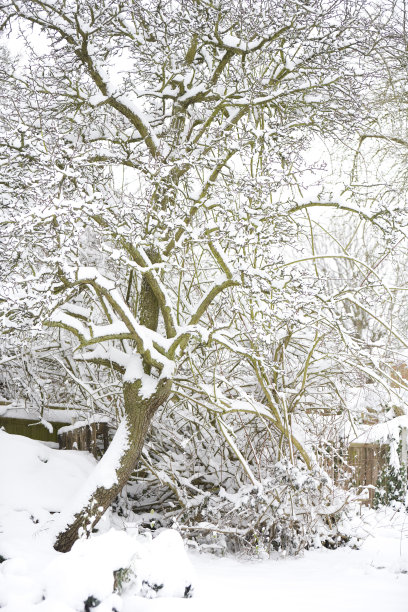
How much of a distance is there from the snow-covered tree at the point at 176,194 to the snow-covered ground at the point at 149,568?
49cm

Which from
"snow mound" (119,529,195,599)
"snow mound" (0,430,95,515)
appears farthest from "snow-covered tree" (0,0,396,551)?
"snow mound" (119,529,195,599)

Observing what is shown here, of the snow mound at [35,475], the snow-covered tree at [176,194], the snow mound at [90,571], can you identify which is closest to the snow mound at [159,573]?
the snow mound at [90,571]

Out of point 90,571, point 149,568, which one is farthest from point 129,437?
point 90,571

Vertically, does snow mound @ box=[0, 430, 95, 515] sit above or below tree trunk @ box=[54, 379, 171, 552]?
below

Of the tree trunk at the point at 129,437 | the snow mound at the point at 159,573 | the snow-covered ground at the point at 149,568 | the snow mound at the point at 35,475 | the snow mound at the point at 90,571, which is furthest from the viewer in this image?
the tree trunk at the point at 129,437

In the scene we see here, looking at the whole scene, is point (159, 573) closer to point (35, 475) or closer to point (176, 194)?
point (35, 475)

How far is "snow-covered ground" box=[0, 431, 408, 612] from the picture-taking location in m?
3.68

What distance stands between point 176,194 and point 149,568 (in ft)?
12.1

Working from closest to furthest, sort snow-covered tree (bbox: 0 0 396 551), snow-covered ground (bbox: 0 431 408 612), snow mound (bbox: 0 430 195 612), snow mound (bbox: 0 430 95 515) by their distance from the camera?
snow mound (bbox: 0 430 195 612) < snow-covered ground (bbox: 0 431 408 612) < snow-covered tree (bbox: 0 0 396 551) < snow mound (bbox: 0 430 95 515)

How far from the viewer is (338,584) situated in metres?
5.03

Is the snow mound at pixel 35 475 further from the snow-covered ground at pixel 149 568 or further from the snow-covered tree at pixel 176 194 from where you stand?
the snow-covered tree at pixel 176 194

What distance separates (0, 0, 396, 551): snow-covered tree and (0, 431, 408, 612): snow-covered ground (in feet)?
1.61

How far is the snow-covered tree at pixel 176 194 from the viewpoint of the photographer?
5207 mm

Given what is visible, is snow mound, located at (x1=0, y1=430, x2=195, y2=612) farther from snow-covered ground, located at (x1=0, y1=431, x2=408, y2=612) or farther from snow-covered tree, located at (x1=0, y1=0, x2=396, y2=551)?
snow-covered tree, located at (x1=0, y1=0, x2=396, y2=551)
